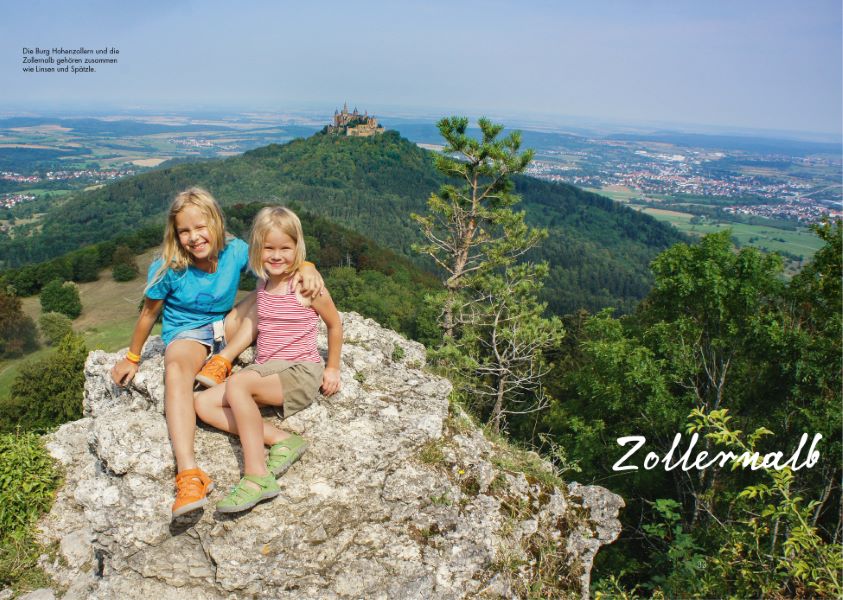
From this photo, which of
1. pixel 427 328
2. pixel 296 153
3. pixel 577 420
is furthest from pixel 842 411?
pixel 296 153

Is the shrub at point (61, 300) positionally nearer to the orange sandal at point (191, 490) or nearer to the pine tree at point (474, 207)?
the pine tree at point (474, 207)

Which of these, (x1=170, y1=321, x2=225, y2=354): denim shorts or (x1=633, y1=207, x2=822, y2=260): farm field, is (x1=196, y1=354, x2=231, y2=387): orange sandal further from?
(x1=633, y1=207, x2=822, y2=260): farm field

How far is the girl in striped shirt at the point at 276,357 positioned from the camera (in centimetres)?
382

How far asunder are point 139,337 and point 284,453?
197 centimetres

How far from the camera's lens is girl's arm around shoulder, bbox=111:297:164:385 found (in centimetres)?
447

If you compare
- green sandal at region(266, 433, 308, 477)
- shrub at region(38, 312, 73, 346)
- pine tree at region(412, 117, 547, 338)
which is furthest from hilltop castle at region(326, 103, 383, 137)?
green sandal at region(266, 433, 308, 477)

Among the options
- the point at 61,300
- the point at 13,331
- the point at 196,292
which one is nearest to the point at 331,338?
the point at 196,292

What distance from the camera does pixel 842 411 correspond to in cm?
985

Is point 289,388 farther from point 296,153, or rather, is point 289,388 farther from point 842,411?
point 296,153

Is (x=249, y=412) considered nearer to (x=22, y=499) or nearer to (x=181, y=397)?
(x=181, y=397)

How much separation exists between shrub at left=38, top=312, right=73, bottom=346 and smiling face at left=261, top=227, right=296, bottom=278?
5347 cm

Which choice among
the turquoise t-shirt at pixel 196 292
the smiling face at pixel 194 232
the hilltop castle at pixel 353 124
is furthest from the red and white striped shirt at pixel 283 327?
the hilltop castle at pixel 353 124

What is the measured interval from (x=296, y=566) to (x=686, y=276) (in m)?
12.0

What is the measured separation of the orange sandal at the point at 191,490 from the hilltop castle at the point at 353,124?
186360 mm
